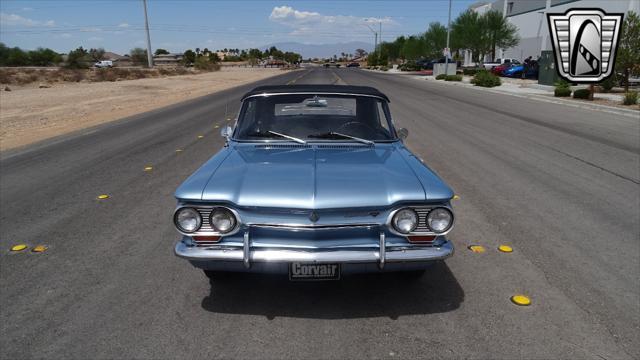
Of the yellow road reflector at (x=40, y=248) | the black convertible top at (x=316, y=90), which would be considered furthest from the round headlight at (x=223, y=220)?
the yellow road reflector at (x=40, y=248)

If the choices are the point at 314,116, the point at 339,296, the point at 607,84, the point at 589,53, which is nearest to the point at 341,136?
the point at 314,116

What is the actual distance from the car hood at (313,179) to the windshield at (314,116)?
1.54ft

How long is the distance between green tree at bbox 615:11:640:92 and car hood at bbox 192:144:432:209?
79.3 feet

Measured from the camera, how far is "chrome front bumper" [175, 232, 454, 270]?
296cm

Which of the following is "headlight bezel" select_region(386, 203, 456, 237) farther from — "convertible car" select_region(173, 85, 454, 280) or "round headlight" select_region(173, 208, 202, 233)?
"round headlight" select_region(173, 208, 202, 233)

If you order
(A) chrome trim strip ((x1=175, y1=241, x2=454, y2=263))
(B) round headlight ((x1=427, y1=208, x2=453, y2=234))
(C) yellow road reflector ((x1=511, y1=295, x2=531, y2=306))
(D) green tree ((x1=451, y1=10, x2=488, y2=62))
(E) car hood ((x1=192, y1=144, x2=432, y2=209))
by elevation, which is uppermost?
(D) green tree ((x1=451, y1=10, x2=488, y2=62))

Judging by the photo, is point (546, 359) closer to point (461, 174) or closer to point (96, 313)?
point (96, 313)

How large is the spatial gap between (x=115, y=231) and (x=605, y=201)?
21.3 ft

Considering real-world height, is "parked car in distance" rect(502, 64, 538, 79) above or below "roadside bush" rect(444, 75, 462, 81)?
above

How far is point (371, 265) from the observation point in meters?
3.03

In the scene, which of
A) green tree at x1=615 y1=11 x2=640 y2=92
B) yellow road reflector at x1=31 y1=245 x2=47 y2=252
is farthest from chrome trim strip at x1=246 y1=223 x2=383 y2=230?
green tree at x1=615 y1=11 x2=640 y2=92

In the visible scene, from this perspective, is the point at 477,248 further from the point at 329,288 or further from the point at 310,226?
the point at 310,226

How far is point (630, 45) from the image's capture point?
22.4 meters

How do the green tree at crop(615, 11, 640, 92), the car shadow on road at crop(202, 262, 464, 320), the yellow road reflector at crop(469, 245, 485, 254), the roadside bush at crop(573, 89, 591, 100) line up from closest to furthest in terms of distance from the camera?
the car shadow on road at crop(202, 262, 464, 320) → the yellow road reflector at crop(469, 245, 485, 254) → the roadside bush at crop(573, 89, 591, 100) → the green tree at crop(615, 11, 640, 92)
